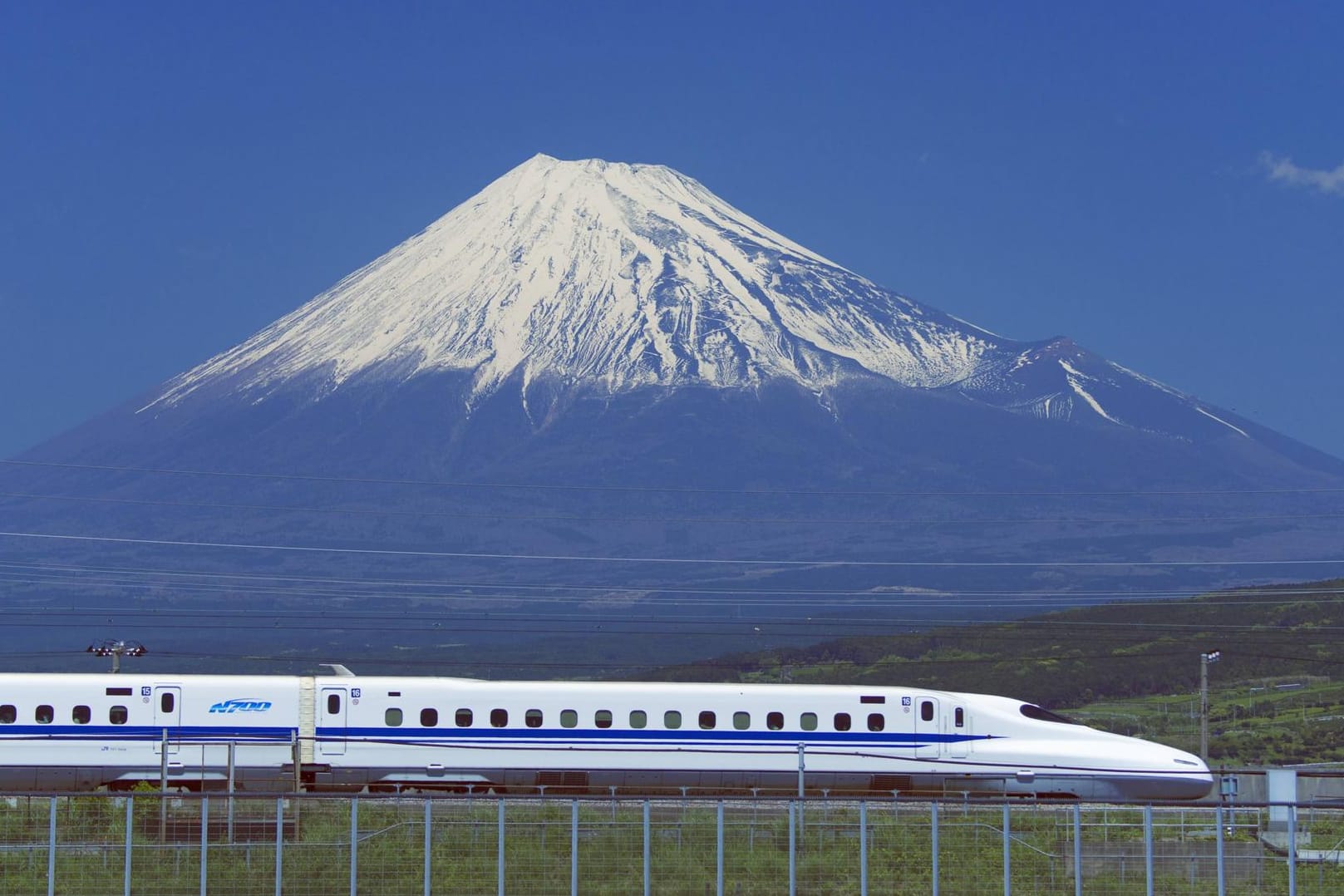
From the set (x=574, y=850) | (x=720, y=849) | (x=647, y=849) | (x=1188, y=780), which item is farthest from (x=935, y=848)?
(x=1188, y=780)

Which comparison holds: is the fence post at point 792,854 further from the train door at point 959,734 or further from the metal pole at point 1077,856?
the train door at point 959,734

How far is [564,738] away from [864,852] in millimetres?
25365

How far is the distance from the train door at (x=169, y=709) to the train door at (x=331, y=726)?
12.8 feet

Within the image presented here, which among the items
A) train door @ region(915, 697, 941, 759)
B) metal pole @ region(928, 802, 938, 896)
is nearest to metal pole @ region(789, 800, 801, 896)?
metal pole @ region(928, 802, 938, 896)

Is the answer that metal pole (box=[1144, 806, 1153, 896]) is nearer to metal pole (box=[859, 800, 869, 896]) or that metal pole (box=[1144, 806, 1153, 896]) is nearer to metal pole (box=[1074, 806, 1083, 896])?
metal pole (box=[1074, 806, 1083, 896])

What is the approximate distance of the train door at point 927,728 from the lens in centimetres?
5788

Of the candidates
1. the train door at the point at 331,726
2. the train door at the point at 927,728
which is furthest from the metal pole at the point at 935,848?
the train door at the point at 331,726

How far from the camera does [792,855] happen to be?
32.8m

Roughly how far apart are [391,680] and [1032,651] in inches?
4778

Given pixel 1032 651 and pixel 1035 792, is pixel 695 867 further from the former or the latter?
pixel 1032 651

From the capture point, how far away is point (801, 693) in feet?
191

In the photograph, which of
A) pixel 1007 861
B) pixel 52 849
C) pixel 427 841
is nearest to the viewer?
pixel 52 849

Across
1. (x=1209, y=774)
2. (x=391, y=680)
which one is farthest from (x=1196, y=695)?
(x=391, y=680)

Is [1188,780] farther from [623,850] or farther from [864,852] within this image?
[623,850]
